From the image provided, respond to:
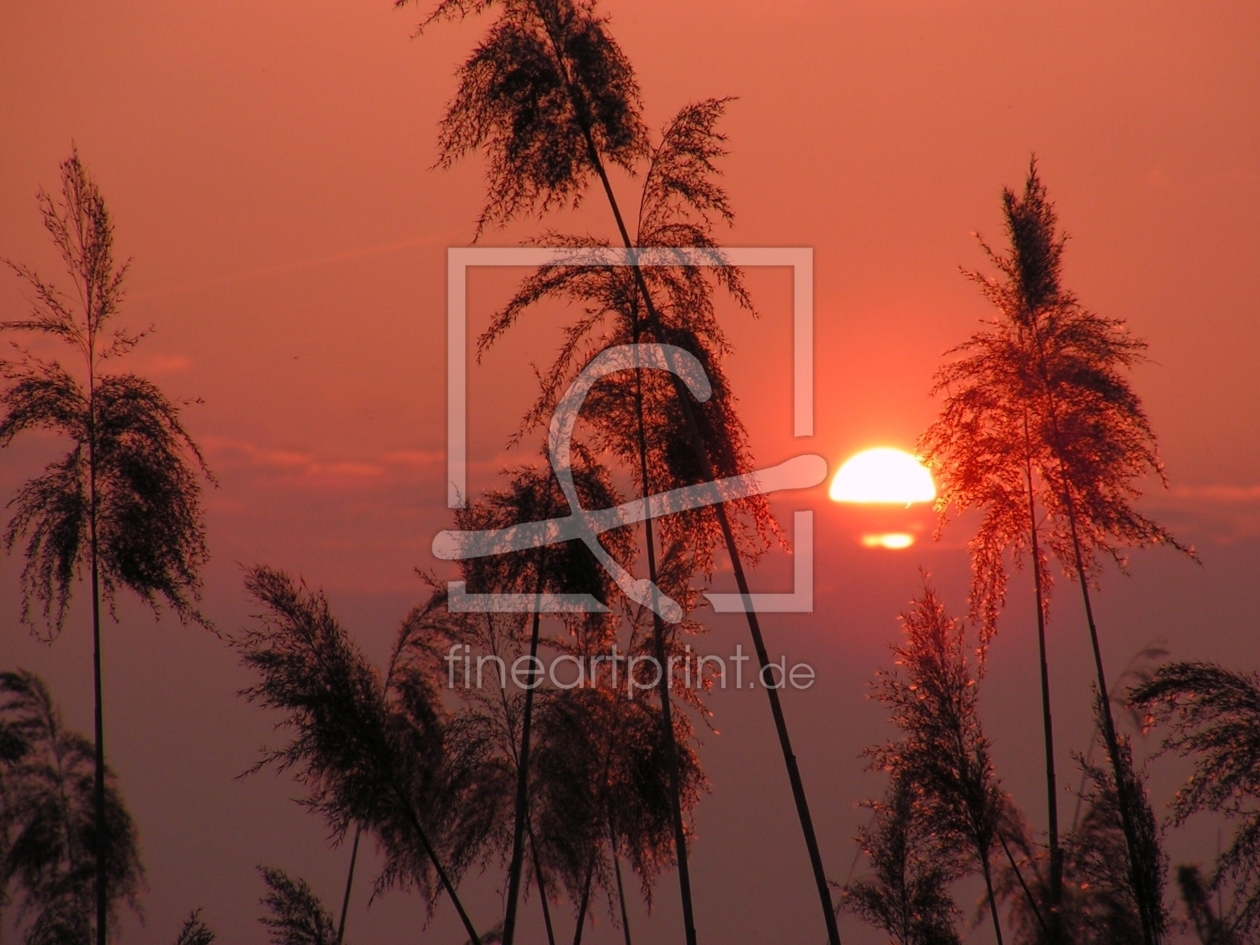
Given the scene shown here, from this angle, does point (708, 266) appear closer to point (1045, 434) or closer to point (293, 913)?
point (1045, 434)

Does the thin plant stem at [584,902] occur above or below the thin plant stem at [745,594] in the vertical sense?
below

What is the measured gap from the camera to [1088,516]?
12359 millimetres

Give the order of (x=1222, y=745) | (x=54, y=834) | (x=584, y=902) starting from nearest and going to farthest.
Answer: (x=1222, y=745) < (x=584, y=902) < (x=54, y=834)

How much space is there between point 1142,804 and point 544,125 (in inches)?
334

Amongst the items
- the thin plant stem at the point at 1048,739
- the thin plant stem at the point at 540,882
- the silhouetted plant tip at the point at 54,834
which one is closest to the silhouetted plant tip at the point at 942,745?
the thin plant stem at the point at 1048,739

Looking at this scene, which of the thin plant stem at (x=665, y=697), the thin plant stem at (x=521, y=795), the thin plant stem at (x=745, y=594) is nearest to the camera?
the thin plant stem at (x=745, y=594)

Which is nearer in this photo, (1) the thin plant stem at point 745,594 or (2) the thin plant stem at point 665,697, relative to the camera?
(1) the thin plant stem at point 745,594

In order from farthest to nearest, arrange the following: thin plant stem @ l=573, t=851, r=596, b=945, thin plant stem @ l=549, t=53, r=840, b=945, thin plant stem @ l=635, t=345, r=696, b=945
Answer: thin plant stem @ l=573, t=851, r=596, b=945
thin plant stem @ l=635, t=345, r=696, b=945
thin plant stem @ l=549, t=53, r=840, b=945

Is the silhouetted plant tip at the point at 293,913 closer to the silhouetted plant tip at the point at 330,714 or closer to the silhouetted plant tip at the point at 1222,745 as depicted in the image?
the silhouetted plant tip at the point at 330,714

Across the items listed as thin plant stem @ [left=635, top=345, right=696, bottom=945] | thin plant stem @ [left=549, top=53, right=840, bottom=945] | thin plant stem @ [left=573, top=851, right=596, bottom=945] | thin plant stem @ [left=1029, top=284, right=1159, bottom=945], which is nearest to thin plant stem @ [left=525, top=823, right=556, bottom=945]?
thin plant stem @ [left=573, top=851, right=596, bottom=945]

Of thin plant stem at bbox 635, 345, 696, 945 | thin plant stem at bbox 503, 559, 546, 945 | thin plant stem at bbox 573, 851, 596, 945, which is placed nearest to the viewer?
thin plant stem at bbox 635, 345, 696, 945

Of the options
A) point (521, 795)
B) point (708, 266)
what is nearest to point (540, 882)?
point (521, 795)

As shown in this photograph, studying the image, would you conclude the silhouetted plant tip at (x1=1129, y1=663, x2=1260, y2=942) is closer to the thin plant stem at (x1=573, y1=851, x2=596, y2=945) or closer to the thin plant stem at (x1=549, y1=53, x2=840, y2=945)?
the thin plant stem at (x1=549, y1=53, x2=840, y2=945)

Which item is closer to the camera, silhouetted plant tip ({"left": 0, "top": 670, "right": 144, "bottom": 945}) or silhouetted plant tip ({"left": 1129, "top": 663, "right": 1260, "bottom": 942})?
silhouetted plant tip ({"left": 1129, "top": 663, "right": 1260, "bottom": 942})
